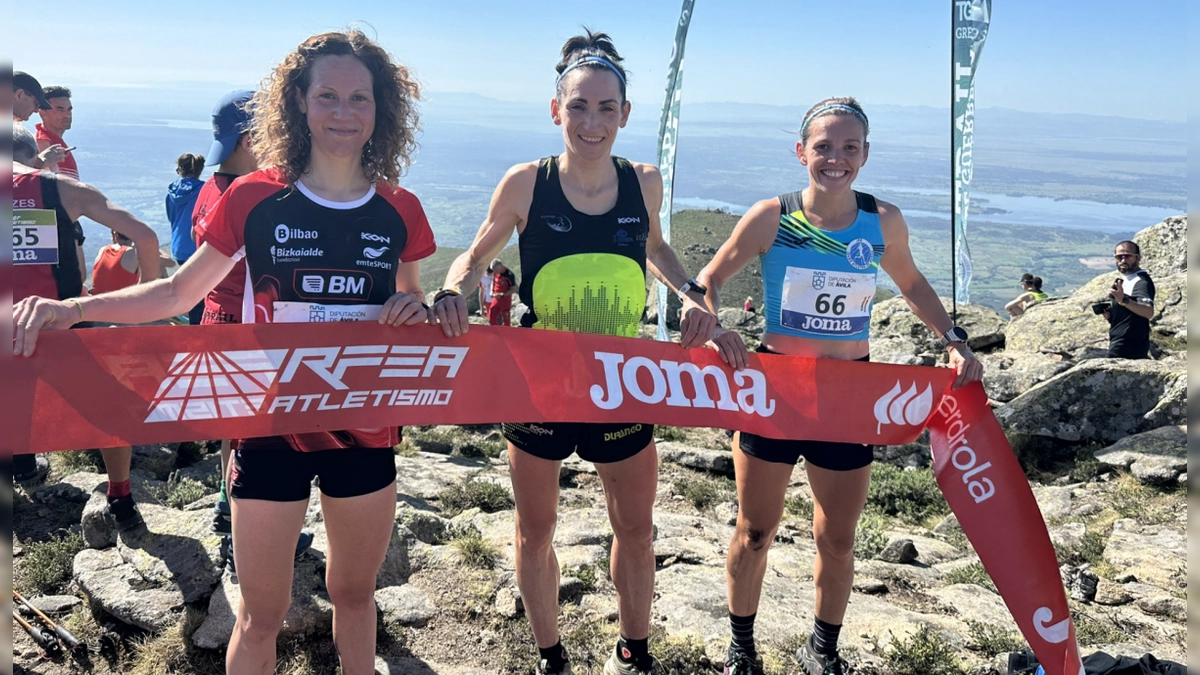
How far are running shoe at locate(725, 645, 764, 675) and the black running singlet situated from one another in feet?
6.12

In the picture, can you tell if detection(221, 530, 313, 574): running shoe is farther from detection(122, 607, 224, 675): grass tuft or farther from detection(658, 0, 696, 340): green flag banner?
detection(658, 0, 696, 340): green flag banner

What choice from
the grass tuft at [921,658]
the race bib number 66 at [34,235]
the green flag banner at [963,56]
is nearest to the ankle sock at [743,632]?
the grass tuft at [921,658]

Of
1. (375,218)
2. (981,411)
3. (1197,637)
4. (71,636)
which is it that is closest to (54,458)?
(71,636)

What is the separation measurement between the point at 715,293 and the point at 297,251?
2.08m

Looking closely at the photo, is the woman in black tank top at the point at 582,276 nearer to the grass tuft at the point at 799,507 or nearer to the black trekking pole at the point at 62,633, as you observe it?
the black trekking pole at the point at 62,633

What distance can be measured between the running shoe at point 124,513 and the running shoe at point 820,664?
181 inches

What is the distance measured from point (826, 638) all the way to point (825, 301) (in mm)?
1829

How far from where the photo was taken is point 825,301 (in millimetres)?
3924

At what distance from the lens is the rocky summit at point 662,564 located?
4.44 metres

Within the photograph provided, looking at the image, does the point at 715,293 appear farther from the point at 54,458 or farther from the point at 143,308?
the point at 54,458

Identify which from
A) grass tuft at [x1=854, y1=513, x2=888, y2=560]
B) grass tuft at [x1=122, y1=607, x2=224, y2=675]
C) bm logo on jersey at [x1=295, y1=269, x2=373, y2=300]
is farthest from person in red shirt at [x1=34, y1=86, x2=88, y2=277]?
grass tuft at [x1=854, y1=513, x2=888, y2=560]

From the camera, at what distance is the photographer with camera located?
1101cm

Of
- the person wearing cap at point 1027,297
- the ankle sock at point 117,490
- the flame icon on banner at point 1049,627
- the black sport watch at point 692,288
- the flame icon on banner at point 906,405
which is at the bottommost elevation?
the ankle sock at point 117,490

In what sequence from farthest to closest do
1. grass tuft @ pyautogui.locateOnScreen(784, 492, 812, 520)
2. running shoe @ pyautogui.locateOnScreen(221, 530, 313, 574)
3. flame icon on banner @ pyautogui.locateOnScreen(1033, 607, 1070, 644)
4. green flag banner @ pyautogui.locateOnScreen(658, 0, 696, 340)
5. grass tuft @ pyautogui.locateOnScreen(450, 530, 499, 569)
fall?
1. green flag banner @ pyautogui.locateOnScreen(658, 0, 696, 340)
2. grass tuft @ pyautogui.locateOnScreen(784, 492, 812, 520)
3. grass tuft @ pyautogui.locateOnScreen(450, 530, 499, 569)
4. running shoe @ pyautogui.locateOnScreen(221, 530, 313, 574)
5. flame icon on banner @ pyautogui.locateOnScreen(1033, 607, 1070, 644)
